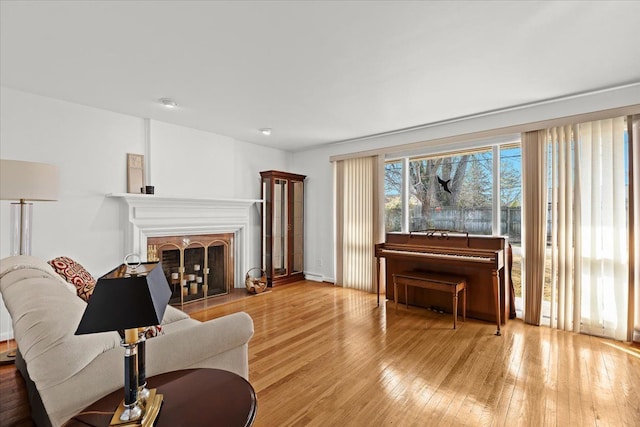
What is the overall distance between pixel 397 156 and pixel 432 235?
1443mm

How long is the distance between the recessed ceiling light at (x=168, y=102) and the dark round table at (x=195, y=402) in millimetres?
2909

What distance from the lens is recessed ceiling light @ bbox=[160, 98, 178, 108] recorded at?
10.8ft

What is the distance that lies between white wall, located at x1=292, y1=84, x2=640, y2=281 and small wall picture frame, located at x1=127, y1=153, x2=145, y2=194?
2.77 m

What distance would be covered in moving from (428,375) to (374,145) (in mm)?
3379

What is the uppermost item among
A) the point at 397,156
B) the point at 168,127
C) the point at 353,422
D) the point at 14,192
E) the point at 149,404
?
the point at 168,127

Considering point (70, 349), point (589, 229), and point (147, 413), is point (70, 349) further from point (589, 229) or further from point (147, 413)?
point (589, 229)

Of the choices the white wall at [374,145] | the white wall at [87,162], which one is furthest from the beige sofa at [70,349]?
the white wall at [374,145]

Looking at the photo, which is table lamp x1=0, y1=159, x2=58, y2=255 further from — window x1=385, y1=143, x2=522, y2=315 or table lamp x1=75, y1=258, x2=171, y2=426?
window x1=385, y1=143, x2=522, y2=315

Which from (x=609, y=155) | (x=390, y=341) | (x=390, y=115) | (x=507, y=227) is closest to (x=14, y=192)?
(x=390, y=341)

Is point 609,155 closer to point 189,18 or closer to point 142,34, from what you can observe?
point 189,18

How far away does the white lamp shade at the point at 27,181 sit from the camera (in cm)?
245

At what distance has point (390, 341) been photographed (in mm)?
2973

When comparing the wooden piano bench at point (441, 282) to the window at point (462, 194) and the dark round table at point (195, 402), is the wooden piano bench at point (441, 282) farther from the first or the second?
the dark round table at point (195, 402)

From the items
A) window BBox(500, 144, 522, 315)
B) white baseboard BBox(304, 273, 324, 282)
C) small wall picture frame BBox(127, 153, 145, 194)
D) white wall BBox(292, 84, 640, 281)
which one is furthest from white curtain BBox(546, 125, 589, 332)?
small wall picture frame BBox(127, 153, 145, 194)
